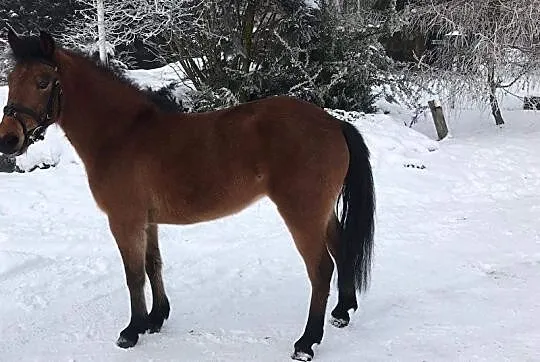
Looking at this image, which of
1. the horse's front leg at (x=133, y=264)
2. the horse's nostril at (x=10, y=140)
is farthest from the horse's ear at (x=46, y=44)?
the horse's front leg at (x=133, y=264)

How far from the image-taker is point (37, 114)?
2852mm

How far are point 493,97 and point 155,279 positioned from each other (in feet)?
29.0

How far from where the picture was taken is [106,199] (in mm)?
3080

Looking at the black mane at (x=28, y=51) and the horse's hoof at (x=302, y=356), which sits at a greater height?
the black mane at (x=28, y=51)

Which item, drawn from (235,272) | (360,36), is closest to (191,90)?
(360,36)

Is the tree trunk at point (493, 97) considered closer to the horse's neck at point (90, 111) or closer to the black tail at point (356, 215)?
the black tail at point (356, 215)

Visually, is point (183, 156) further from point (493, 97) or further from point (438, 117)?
point (493, 97)

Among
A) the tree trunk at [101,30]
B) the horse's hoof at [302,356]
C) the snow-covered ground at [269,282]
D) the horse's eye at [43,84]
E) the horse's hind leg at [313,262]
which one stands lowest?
the snow-covered ground at [269,282]

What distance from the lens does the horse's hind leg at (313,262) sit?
2971 millimetres

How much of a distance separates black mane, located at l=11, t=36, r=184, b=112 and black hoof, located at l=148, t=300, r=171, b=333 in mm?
1309

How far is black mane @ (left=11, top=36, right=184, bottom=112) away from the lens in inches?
112

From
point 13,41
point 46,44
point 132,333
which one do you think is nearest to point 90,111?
point 46,44

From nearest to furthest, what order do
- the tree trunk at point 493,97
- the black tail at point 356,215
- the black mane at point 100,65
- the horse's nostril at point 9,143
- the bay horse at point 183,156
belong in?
1. the horse's nostril at point 9,143
2. the black mane at point 100,65
3. the bay horse at point 183,156
4. the black tail at point 356,215
5. the tree trunk at point 493,97

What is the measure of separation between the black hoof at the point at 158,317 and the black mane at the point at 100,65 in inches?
51.6
